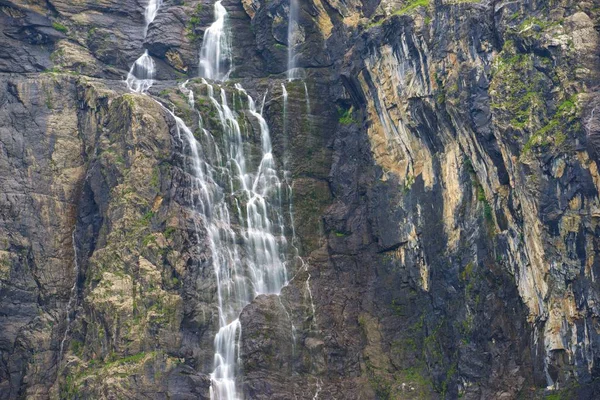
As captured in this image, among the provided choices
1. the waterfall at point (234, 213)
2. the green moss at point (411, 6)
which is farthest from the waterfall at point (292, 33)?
the green moss at point (411, 6)

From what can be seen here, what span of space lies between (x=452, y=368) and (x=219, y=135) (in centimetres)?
2100

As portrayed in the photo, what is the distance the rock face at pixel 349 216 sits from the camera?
159ft

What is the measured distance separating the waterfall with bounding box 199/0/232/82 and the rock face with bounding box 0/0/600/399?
8.61 feet

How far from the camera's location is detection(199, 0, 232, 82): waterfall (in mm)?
68312

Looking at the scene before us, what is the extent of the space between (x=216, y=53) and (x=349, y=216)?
16980 millimetres

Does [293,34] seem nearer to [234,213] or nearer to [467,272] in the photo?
[234,213]

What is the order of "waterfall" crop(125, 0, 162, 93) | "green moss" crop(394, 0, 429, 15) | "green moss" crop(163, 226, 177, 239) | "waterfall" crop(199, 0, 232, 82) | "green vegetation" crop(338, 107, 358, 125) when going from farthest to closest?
"waterfall" crop(199, 0, 232, 82), "waterfall" crop(125, 0, 162, 93), "green vegetation" crop(338, 107, 358, 125), "green moss" crop(394, 0, 429, 15), "green moss" crop(163, 226, 177, 239)

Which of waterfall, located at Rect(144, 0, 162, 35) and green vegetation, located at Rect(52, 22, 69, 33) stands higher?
waterfall, located at Rect(144, 0, 162, 35)

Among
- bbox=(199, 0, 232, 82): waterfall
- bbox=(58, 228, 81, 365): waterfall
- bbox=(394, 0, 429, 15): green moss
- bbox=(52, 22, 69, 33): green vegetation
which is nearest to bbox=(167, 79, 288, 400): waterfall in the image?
bbox=(199, 0, 232, 82): waterfall


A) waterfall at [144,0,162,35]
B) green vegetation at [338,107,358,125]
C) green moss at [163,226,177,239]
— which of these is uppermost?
waterfall at [144,0,162,35]

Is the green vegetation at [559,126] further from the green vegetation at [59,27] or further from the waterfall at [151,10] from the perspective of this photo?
the green vegetation at [59,27]

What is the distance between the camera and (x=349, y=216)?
6022 centimetres

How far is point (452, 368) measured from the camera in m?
53.0

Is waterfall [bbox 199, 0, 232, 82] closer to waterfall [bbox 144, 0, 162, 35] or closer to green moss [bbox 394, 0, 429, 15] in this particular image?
waterfall [bbox 144, 0, 162, 35]
